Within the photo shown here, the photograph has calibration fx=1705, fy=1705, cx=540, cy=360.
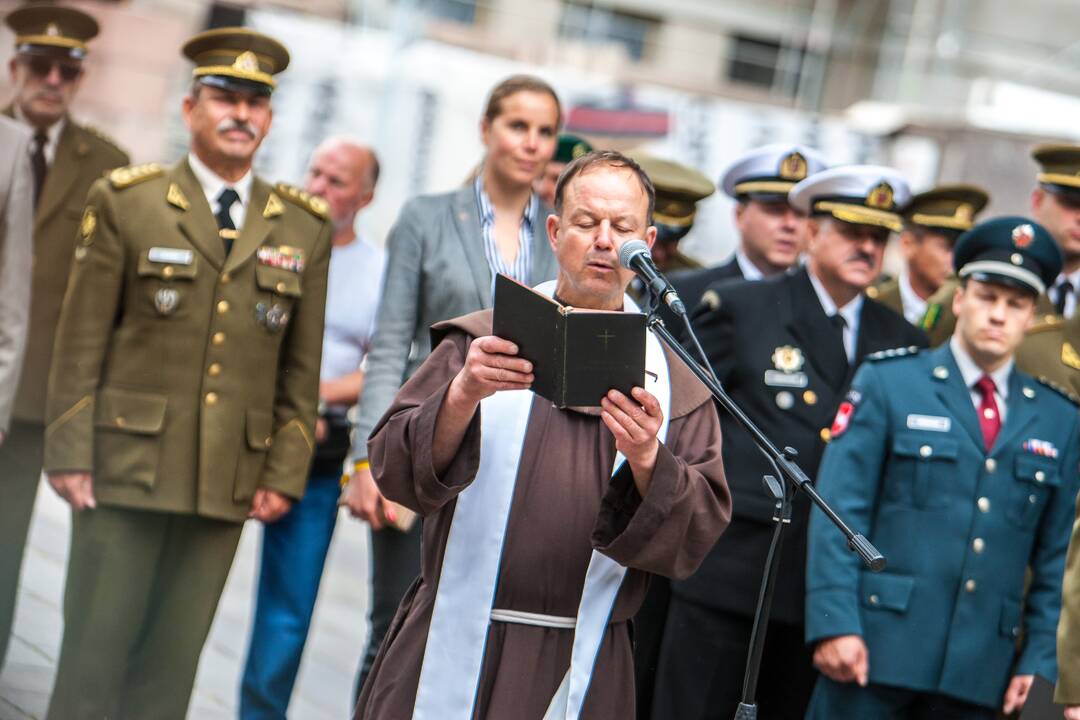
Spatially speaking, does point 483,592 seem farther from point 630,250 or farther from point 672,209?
point 672,209

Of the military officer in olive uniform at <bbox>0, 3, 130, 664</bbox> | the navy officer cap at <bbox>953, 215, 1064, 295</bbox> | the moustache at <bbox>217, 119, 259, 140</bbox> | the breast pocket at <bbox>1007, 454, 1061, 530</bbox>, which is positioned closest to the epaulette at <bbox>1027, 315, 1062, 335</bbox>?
the navy officer cap at <bbox>953, 215, 1064, 295</bbox>

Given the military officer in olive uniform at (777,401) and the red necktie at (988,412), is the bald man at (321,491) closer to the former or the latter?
the military officer in olive uniform at (777,401)

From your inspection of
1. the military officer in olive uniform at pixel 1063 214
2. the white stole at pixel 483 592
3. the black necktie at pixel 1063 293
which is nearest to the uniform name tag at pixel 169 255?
the white stole at pixel 483 592

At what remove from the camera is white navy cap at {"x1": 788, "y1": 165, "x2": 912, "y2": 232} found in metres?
5.28

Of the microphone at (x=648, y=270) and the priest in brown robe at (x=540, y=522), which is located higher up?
the microphone at (x=648, y=270)

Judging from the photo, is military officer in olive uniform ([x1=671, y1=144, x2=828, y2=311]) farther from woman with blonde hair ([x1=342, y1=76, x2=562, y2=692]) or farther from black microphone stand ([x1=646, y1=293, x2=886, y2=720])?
black microphone stand ([x1=646, y1=293, x2=886, y2=720])

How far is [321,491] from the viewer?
18.7 feet

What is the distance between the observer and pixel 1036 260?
487 centimetres

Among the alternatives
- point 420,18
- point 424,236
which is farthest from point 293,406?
point 420,18

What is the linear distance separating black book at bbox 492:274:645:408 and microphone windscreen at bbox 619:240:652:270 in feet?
0.71

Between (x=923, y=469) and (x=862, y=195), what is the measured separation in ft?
3.36

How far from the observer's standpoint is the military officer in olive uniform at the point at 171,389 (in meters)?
4.78

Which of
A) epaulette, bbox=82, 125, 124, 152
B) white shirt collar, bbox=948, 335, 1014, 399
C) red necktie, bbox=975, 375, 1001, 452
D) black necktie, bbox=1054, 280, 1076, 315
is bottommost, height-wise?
red necktie, bbox=975, 375, 1001, 452

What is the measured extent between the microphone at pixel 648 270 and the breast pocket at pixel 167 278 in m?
1.72
